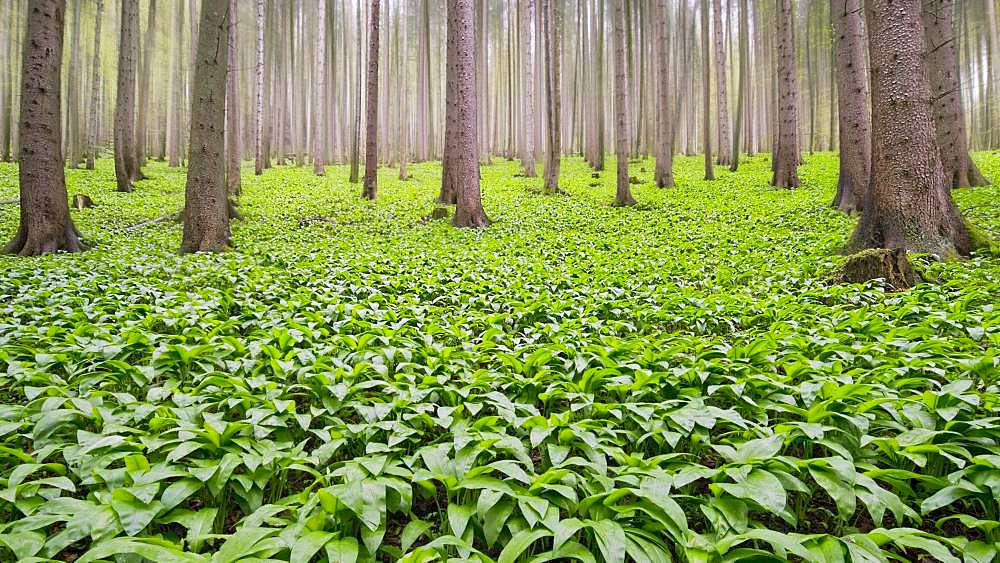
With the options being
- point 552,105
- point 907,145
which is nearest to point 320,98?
point 552,105

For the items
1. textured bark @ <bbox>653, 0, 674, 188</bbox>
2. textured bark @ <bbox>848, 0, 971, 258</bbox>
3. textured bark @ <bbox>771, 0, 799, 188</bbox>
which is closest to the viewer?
textured bark @ <bbox>848, 0, 971, 258</bbox>

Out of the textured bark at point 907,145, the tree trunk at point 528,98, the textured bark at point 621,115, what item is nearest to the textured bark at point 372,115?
the tree trunk at point 528,98

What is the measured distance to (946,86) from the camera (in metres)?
9.38

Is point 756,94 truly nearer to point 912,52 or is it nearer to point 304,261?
point 912,52

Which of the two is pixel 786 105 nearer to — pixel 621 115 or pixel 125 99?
pixel 621 115

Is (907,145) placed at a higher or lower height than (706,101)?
lower

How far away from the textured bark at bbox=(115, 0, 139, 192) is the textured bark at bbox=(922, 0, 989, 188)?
18.4 meters

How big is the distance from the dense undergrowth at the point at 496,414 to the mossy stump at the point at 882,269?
26 centimetres

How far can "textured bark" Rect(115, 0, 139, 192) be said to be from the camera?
14.6 meters

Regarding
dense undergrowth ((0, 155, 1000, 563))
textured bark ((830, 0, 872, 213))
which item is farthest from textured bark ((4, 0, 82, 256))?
textured bark ((830, 0, 872, 213))

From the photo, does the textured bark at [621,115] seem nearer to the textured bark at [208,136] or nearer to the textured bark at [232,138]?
the textured bark at [208,136]

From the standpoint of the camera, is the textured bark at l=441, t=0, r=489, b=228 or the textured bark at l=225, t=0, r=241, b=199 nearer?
the textured bark at l=441, t=0, r=489, b=228

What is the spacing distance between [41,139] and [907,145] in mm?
A: 10921

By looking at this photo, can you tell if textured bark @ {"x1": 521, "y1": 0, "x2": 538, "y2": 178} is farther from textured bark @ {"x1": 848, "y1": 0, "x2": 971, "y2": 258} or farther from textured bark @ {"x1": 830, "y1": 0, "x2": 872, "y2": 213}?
textured bark @ {"x1": 848, "y1": 0, "x2": 971, "y2": 258}
